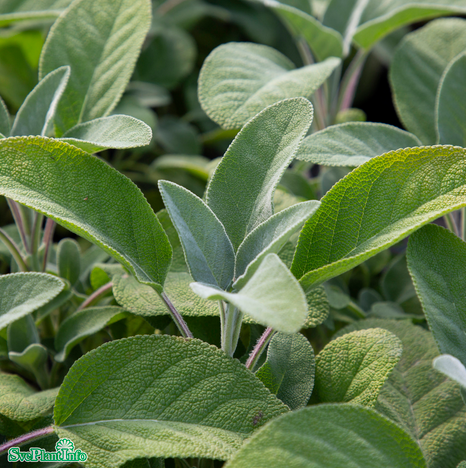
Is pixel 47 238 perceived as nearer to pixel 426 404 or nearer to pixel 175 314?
pixel 175 314

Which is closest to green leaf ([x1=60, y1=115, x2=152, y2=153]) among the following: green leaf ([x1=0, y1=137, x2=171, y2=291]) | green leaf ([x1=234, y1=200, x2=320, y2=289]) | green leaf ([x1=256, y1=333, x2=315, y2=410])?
green leaf ([x1=0, y1=137, x2=171, y2=291])

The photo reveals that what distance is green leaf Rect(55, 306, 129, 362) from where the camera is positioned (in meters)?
0.54

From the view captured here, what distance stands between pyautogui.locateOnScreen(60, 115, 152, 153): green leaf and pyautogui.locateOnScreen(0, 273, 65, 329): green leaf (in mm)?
134

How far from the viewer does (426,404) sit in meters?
0.52

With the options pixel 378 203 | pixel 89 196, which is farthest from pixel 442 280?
pixel 89 196

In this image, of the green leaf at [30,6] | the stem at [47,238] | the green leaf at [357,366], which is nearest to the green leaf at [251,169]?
the green leaf at [357,366]

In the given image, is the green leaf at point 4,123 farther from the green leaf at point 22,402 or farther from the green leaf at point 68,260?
the green leaf at point 22,402

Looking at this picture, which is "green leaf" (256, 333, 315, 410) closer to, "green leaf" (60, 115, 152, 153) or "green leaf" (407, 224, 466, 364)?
"green leaf" (407, 224, 466, 364)

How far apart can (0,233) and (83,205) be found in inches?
7.8

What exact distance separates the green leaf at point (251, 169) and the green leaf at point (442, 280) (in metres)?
0.15

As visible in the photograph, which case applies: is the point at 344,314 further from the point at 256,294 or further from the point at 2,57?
the point at 2,57

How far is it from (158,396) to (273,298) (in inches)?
6.4

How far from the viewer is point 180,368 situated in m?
0.43

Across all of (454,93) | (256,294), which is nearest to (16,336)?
(256,294)
